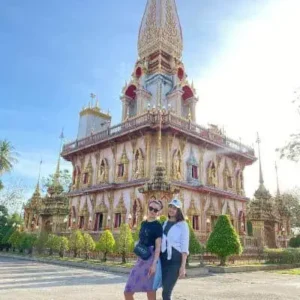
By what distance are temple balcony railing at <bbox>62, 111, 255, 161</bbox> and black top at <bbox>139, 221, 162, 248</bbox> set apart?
62.8ft

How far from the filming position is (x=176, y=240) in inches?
179

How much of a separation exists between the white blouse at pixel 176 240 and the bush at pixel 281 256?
16268mm

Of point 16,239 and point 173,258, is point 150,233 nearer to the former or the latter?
point 173,258

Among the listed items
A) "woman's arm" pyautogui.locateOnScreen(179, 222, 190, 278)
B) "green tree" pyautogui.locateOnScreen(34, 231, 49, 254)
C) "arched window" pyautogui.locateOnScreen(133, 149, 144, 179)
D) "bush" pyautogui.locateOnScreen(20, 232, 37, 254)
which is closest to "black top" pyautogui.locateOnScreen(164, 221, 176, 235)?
"woman's arm" pyautogui.locateOnScreen(179, 222, 190, 278)

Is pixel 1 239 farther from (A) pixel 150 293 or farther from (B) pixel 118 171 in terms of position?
(A) pixel 150 293

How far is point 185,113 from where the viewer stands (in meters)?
32.2

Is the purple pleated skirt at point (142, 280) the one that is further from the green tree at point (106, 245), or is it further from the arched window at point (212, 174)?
the arched window at point (212, 174)

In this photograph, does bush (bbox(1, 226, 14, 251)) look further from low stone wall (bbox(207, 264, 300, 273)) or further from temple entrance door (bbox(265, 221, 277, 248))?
temple entrance door (bbox(265, 221, 277, 248))

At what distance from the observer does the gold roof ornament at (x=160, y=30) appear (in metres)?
32.8

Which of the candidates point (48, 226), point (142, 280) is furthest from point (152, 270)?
point (48, 226)

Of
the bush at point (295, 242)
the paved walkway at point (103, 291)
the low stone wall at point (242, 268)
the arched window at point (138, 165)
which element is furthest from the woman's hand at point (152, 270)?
the bush at point (295, 242)

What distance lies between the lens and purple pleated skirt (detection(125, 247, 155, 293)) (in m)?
4.29

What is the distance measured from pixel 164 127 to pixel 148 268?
64.6 feet

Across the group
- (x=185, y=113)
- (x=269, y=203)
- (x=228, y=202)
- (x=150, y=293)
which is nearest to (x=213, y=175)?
(x=228, y=202)
